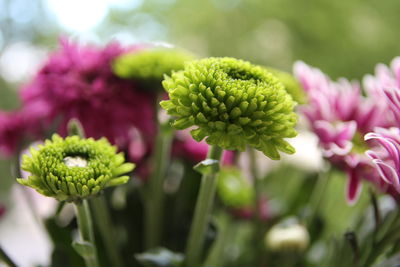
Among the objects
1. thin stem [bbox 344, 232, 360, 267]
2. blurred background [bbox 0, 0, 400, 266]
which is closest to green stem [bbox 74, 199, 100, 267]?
thin stem [bbox 344, 232, 360, 267]

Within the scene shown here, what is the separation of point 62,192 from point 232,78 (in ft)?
0.27

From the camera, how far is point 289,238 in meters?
0.30

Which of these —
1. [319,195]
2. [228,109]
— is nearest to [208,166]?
[228,109]

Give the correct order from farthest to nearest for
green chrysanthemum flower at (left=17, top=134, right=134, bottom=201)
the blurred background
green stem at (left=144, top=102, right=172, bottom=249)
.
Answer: the blurred background, green stem at (left=144, top=102, right=172, bottom=249), green chrysanthemum flower at (left=17, top=134, right=134, bottom=201)

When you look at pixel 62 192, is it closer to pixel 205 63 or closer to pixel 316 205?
pixel 205 63

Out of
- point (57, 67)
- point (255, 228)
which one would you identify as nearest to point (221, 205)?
point (255, 228)

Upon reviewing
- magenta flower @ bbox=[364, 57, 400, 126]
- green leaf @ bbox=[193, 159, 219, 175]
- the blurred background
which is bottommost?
the blurred background

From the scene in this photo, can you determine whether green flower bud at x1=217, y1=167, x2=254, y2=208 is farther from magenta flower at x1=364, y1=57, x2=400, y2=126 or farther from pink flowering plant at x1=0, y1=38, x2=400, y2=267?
magenta flower at x1=364, y1=57, x2=400, y2=126

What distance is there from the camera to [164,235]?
0.35m

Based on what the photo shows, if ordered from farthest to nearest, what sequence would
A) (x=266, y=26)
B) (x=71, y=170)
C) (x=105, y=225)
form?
(x=266, y=26) → (x=105, y=225) → (x=71, y=170)

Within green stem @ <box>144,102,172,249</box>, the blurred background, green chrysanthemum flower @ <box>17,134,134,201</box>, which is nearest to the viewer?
green chrysanthemum flower @ <box>17,134,134,201</box>

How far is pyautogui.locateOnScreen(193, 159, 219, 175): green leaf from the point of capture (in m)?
0.20

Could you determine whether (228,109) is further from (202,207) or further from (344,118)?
(344,118)

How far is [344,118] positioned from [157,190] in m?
0.14
